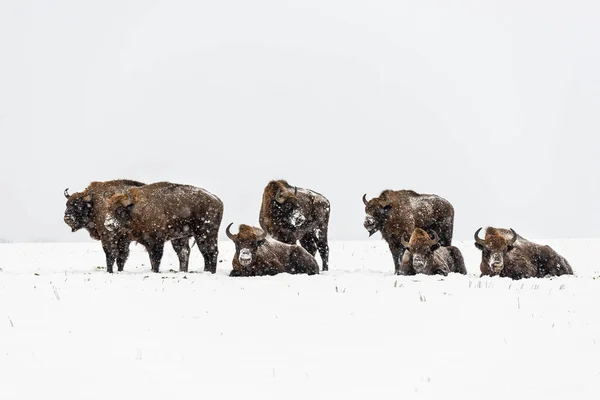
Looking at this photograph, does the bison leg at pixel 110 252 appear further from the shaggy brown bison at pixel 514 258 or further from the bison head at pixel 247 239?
the shaggy brown bison at pixel 514 258

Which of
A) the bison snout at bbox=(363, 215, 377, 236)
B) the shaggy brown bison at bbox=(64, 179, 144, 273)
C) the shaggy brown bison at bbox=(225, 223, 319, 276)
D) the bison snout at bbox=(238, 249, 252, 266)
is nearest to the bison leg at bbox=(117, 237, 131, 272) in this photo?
the shaggy brown bison at bbox=(64, 179, 144, 273)

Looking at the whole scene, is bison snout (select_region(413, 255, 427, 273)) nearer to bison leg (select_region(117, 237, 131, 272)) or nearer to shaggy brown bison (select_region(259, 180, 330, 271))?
shaggy brown bison (select_region(259, 180, 330, 271))

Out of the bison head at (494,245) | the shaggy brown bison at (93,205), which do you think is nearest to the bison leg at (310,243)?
the shaggy brown bison at (93,205)

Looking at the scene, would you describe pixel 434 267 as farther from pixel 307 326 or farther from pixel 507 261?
pixel 307 326

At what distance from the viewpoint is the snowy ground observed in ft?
21.2

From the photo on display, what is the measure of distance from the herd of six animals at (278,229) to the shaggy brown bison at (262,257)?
0.07ft

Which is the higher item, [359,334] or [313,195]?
[313,195]

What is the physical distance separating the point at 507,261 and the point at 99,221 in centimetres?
984

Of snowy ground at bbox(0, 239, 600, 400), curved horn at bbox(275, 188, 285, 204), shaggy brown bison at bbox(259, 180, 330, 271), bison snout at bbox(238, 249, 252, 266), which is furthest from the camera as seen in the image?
shaggy brown bison at bbox(259, 180, 330, 271)

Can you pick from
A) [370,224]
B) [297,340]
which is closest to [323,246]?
[370,224]

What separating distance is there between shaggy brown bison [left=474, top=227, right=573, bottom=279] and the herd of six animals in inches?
0.9

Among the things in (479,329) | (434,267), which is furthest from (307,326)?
(434,267)

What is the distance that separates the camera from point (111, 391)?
6332 millimetres

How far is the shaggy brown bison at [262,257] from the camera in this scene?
15.0 metres
